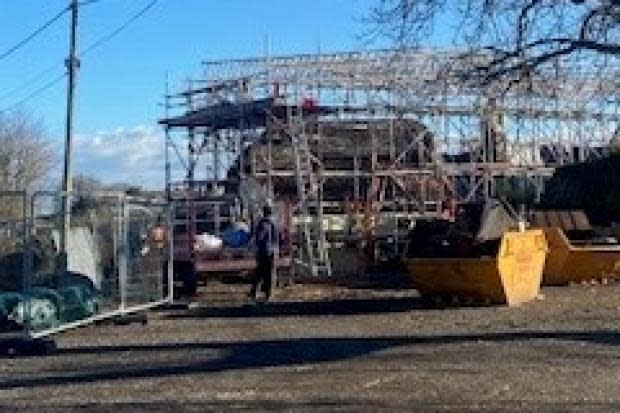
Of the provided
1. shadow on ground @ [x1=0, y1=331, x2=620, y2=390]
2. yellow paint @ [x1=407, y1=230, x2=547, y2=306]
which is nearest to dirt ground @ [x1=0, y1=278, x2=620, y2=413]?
shadow on ground @ [x1=0, y1=331, x2=620, y2=390]


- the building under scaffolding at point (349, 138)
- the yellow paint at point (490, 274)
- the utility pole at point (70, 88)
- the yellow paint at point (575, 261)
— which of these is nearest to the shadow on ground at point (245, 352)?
the yellow paint at point (490, 274)

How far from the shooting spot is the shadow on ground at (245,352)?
15.0 m

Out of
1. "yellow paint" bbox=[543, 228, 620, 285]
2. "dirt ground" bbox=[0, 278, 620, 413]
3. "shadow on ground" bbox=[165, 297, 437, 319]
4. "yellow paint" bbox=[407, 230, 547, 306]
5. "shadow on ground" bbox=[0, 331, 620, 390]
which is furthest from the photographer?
"yellow paint" bbox=[543, 228, 620, 285]

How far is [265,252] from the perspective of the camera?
87.1ft

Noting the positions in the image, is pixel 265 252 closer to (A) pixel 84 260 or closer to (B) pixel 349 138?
(A) pixel 84 260

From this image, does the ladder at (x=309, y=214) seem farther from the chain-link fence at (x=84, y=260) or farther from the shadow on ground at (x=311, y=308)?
the chain-link fence at (x=84, y=260)

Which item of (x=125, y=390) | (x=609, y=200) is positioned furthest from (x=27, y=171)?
(x=125, y=390)

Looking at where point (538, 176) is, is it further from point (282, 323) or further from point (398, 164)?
point (282, 323)

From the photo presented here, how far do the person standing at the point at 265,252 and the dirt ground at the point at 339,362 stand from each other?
228 centimetres

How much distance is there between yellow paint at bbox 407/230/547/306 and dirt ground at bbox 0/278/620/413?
0.47m

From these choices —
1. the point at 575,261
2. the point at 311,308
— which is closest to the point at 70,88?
the point at 311,308

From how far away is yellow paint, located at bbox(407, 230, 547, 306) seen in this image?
22562mm

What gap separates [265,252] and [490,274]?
5.77 metres

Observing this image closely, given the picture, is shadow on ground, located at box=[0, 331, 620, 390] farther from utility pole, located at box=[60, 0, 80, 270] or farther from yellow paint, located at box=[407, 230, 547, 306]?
utility pole, located at box=[60, 0, 80, 270]
